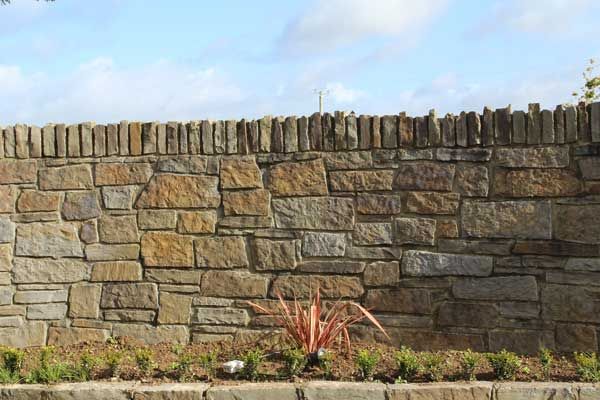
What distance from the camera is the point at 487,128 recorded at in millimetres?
5535

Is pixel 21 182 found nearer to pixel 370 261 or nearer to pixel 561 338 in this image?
pixel 370 261

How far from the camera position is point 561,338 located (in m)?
5.45

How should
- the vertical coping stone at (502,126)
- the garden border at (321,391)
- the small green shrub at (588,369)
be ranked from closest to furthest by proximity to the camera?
1. the garden border at (321,391)
2. the small green shrub at (588,369)
3. the vertical coping stone at (502,126)

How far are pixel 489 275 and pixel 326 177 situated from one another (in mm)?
1341

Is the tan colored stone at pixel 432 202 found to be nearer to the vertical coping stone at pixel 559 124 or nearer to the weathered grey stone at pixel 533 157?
the weathered grey stone at pixel 533 157

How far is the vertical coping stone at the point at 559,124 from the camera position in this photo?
5.41m

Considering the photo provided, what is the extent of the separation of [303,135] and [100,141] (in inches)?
62.2

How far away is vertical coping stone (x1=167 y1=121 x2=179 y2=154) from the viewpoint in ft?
19.7

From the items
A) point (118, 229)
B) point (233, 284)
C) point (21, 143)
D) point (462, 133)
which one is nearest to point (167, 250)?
point (118, 229)

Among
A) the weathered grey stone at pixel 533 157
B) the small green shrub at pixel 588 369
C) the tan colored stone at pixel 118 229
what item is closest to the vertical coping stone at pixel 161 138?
the tan colored stone at pixel 118 229

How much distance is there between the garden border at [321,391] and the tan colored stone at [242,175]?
1580 millimetres

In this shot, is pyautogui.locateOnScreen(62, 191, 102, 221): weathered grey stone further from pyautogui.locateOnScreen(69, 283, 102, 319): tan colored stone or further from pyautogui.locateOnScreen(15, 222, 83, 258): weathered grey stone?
pyautogui.locateOnScreen(69, 283, 102, 319): tan colored stone

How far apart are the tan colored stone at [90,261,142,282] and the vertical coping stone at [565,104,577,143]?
324 centimetres

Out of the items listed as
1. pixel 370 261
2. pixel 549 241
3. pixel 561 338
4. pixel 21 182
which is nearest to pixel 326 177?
pixel 370 261
